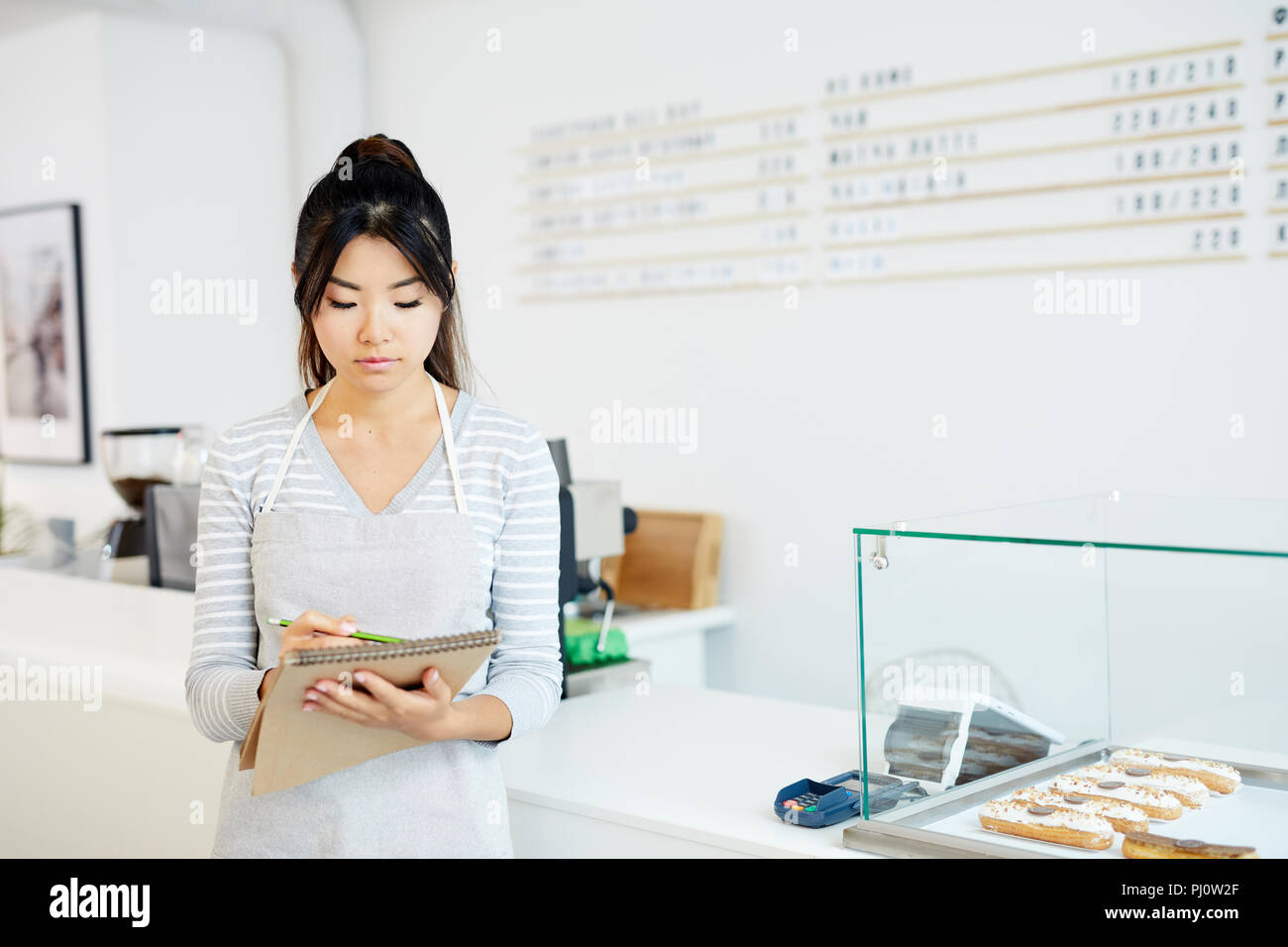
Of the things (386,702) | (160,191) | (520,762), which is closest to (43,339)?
(160,191)

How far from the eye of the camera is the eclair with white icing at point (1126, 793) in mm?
1244

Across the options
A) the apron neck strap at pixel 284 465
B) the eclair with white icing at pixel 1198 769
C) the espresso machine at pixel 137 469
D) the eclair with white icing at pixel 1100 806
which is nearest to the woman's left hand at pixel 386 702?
the apron neck strap at pixel 284 465

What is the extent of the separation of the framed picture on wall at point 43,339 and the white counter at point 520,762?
242cm

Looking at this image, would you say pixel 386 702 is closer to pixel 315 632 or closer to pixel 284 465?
pixel 315 632

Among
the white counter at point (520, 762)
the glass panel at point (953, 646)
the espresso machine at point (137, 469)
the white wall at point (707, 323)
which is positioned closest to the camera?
the glass panel at point (953, 646)

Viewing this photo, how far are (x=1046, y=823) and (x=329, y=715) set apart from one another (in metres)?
0.69

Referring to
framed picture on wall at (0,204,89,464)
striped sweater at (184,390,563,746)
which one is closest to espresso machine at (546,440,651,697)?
striped sweater at (184,390,563,746)

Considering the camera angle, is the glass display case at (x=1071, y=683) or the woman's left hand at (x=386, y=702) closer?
the woman's left hand at (x=386, y=702)

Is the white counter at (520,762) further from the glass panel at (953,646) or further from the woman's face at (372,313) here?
the woman's face at (372,313)

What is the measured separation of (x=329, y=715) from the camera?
1.12 meters

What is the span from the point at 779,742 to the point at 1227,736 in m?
0.68

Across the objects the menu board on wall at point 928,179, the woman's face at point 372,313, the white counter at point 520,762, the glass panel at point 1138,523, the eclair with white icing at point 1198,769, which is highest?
the menu board on wall at point 928,179

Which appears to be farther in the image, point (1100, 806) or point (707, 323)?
point (707, 323)

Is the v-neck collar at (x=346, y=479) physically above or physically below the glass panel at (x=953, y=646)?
above
